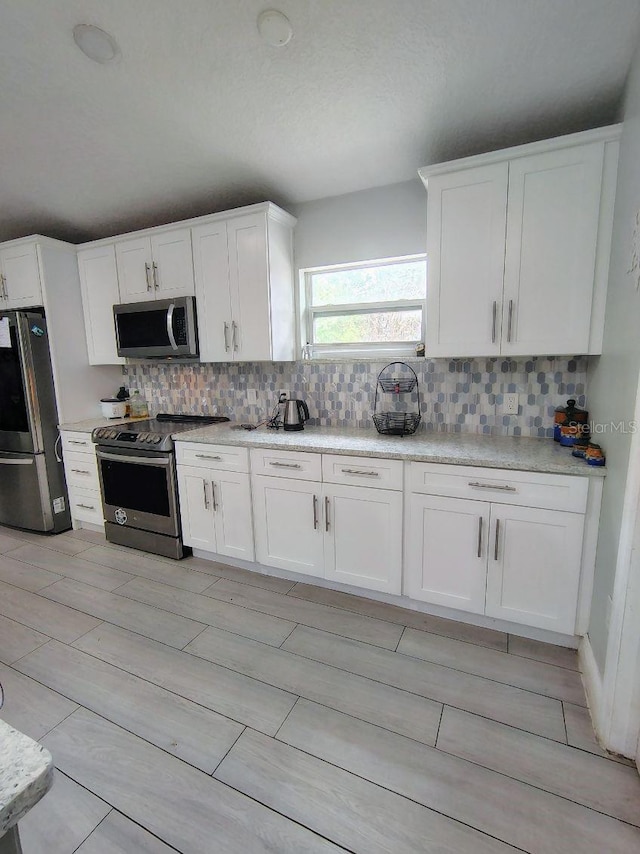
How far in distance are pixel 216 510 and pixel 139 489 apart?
660 millimetres

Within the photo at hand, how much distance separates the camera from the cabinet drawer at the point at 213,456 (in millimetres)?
2518

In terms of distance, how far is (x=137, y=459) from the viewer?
2826 mm

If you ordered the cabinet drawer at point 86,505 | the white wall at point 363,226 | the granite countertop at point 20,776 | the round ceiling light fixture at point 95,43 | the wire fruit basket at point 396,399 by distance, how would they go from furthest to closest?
1. the cabinet drawer at point 86,505
2. the white wall at point 363,226
3. the wire fruit basket at point 396,399
4. the round ceiling light fixture at point 95,43
5. the granite countertop at point 20,776

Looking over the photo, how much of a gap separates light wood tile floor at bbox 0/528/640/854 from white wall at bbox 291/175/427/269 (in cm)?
222

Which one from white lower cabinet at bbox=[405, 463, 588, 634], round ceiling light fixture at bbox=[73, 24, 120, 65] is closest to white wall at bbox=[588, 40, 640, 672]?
white lower cabinet at bbox=[405, 463, 588, 634]

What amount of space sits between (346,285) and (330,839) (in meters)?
2.79

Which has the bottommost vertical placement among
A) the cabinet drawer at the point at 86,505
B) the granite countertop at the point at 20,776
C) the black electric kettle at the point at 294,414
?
the cabinet drawer at the point at 86,505

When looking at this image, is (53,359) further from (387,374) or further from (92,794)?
(92,794)

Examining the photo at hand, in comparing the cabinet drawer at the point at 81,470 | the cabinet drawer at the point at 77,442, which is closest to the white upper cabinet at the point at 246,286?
the cabinet drawer at the point at 77,442

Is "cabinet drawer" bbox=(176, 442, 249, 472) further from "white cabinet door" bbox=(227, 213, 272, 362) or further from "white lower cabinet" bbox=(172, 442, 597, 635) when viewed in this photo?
"white cabinet door" bbox=(227, 213, 272, 362)

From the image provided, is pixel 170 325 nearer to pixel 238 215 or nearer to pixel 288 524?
pixel 238 215

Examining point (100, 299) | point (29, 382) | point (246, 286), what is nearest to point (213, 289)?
point (246, 286)

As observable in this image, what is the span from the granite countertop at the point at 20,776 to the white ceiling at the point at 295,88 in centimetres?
202

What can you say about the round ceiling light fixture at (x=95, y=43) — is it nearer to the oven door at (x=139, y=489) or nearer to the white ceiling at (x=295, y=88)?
the white ceiling at (x=295, y=88)
